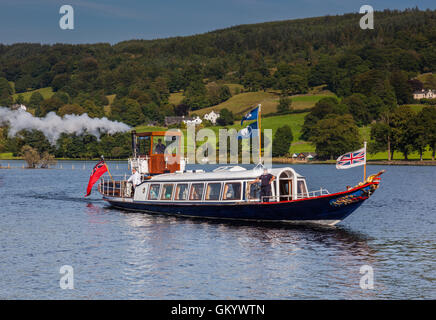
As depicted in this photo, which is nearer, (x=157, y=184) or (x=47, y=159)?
(x=157, y=184)

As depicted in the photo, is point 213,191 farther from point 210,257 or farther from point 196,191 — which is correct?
point 210,257

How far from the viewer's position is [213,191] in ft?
158

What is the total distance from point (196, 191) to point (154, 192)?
593 cm

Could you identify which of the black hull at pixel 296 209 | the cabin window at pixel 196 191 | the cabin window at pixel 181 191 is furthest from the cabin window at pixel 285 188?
the cabin window at pixel 181 191

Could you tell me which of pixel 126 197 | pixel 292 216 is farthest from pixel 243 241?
pixel 126 197

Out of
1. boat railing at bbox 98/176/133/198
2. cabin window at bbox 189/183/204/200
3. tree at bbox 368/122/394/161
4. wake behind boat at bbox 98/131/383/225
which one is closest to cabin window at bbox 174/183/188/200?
wake behind boat at bbox 98/131/383/225

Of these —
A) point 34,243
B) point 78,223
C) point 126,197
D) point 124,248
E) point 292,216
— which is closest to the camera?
point 124,248

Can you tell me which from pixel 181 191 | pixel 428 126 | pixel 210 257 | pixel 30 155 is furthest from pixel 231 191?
pixel 428 126

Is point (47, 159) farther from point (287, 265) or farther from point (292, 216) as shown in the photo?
point (287, 265)

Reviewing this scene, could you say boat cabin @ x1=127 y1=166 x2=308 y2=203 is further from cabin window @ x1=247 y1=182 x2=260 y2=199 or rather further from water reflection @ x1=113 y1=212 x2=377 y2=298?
water reflection @ x1=113 y1=212 x2=377 y2=298

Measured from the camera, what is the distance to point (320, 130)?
19738 cm

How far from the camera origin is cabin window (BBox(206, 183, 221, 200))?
47947 mm

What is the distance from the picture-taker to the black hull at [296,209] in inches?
1639

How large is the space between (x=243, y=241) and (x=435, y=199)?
4225 centimetres
